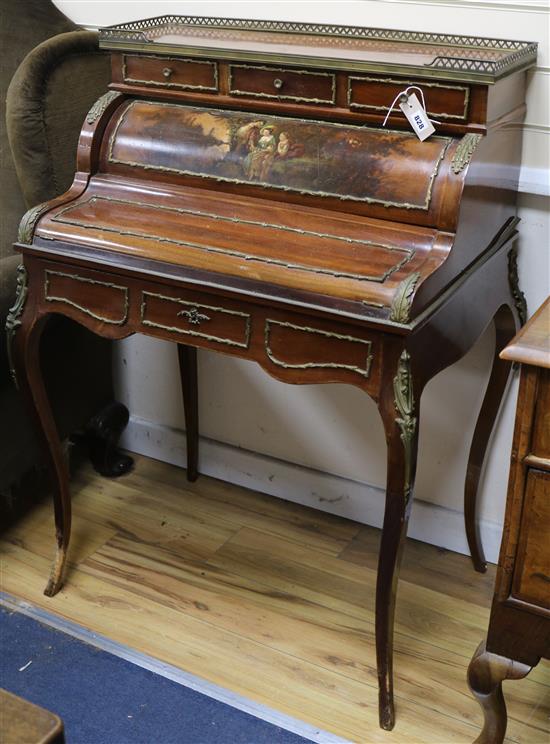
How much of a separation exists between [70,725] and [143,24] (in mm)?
1499

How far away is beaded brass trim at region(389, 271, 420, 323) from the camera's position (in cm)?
157

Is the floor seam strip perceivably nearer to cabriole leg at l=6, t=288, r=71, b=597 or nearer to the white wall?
cabriole leg at l=6, t=288, r=71, b=597

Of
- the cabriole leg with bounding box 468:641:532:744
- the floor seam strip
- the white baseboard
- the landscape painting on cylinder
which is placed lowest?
the floor seam strip

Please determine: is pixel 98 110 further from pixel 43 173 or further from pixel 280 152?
pixel 280 152

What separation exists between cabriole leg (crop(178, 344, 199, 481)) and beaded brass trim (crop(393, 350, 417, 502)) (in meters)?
1.01

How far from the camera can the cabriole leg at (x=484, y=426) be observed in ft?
6.98

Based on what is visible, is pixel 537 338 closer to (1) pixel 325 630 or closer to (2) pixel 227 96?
(2) pixel 227 96

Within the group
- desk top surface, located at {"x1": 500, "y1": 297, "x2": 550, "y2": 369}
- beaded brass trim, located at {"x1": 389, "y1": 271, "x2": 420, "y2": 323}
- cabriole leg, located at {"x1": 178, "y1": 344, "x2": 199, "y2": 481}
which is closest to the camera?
desk top surface, located at {"x1": 500, "y1": 297, "x2": 550, "y2": 369}

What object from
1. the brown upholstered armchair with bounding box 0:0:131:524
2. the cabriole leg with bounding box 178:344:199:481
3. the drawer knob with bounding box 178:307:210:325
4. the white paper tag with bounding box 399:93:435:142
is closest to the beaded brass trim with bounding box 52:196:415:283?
the drawer knob with bounding box 178:307:210:325

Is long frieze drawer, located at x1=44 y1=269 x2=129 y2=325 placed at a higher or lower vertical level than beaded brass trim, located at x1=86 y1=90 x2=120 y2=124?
lower

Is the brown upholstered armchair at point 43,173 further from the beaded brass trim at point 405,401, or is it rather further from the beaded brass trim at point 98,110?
the beaded brass trim at point 405,401

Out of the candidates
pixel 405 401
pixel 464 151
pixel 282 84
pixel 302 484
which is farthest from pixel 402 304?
pixel 302 484

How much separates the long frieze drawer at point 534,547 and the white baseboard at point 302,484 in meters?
0.76

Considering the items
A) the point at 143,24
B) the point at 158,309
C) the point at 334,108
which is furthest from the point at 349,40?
the point at 158,309
